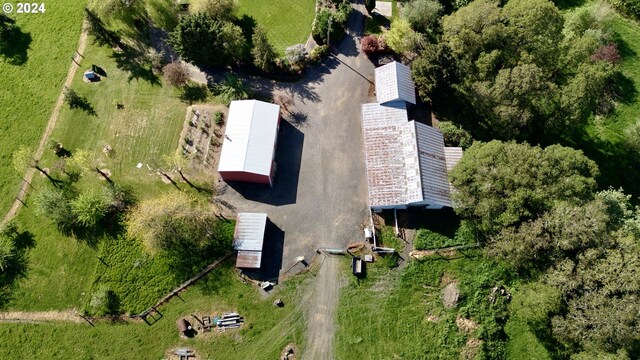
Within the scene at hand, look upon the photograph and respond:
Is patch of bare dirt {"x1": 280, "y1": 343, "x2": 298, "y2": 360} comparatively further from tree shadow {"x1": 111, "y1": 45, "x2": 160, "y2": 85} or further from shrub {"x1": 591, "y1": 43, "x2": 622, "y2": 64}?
shrub {"x1": 591, "y1": 43, "x2": 622, "y2": 64}

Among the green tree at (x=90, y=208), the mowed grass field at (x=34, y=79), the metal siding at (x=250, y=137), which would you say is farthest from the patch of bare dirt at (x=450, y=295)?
the mowed grass field at (x=34, y=79)

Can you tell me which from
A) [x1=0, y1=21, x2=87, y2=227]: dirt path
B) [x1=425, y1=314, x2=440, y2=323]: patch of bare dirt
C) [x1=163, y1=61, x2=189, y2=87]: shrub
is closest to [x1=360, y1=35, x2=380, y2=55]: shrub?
Answer: [x1=163, y1=61, x2=189, y2=87]: shrub

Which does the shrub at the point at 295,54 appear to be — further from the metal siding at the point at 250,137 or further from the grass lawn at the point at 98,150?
the grass lawn at the point at 98,150

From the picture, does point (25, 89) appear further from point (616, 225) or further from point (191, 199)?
point (616, 225)

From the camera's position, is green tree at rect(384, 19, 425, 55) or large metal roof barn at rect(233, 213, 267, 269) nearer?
large metal roof barn at rect(233, 213, 267, 269)

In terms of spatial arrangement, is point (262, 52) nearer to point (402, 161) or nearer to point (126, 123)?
point (126, 123)

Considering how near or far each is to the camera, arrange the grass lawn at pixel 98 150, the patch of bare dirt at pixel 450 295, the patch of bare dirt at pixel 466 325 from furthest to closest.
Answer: the grass lawn at pixel 98 150, the patch of bare dirt at pixel 450 295, the patch of bare dirt at pixel 466 325

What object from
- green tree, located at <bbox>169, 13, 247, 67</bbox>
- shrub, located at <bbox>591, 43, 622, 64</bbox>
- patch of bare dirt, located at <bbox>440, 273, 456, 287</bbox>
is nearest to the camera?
patch of bare dirt, located at <bbox>440, 273, 456, 287</bbox>

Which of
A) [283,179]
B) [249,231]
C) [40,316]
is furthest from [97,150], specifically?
[283,179]
